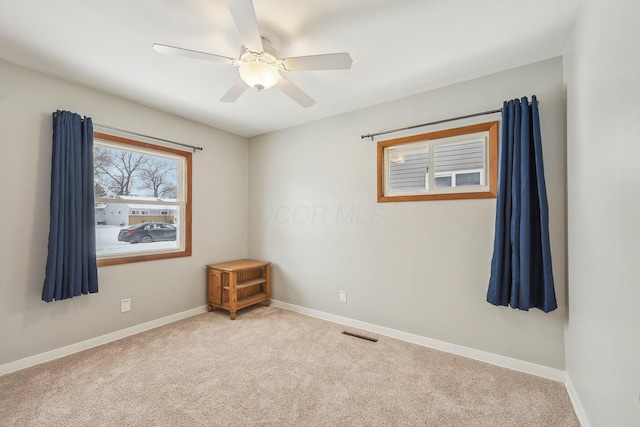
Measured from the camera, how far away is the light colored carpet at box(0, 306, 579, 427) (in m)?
1.72

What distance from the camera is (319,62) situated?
1.77m

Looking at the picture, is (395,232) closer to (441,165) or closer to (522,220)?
(441,165)

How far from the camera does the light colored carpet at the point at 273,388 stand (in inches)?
67.9

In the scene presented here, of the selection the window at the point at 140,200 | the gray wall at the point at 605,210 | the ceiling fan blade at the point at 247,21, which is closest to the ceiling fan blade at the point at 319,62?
the ceiling fan blade at the point at 247,21

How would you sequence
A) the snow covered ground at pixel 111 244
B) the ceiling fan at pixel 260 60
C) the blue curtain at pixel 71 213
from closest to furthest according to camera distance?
the ceiling fan at pixel 260 60, the blue curtain at pixel 71 213, the snow covered ground at pixel 111 244

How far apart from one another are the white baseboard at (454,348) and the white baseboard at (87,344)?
61.9 inches

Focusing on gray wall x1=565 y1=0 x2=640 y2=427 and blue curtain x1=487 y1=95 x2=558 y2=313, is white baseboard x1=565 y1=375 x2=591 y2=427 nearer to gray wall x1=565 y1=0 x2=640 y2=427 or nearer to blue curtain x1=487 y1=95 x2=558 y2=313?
gray wall x1=565 y1=0 x2=640 y2=427

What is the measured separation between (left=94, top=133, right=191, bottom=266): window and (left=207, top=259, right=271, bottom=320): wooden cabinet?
1.71 feet

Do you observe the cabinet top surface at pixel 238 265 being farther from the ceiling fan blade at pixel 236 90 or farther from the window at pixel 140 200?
the ceiling fan blade at pixel 236 90

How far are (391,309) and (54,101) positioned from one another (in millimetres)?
3776

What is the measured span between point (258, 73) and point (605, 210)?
6.95ft

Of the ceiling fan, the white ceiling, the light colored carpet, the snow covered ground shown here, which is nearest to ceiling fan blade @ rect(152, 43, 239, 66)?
the ceiling fan

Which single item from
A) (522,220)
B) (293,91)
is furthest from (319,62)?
(522,220)

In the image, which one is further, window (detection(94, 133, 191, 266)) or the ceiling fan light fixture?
window (detection(94, 133, 191, 266))
